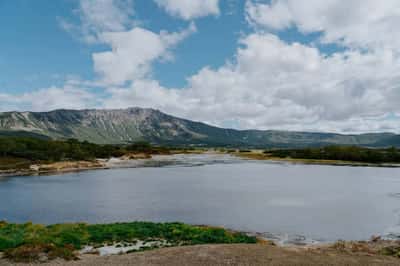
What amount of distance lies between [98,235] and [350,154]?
472ft

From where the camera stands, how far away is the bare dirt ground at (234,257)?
56.0 feet

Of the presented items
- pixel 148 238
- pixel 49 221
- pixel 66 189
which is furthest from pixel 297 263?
pixel 66 189

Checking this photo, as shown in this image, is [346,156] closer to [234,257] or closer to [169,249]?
[169,249]

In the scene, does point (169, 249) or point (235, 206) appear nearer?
point (169, 249)

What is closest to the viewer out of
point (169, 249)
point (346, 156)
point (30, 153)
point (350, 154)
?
point (169, 249)

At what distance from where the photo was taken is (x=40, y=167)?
9781cm

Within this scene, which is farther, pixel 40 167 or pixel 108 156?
pixel 108 156

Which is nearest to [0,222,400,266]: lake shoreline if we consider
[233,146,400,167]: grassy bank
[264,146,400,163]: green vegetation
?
[233,146,400,167]: grassy bank

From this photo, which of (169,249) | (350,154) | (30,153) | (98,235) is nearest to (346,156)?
(350,154)

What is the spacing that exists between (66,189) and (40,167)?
47799 mm

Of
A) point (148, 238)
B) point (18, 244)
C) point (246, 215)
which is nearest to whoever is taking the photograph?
point (18, 244)

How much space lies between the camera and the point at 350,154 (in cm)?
14612

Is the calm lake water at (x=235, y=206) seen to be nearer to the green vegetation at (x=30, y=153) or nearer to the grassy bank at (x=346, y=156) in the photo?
the green vegetation at (x=30, y=153)

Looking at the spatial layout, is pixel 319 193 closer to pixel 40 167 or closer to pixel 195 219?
pixel 195 219
